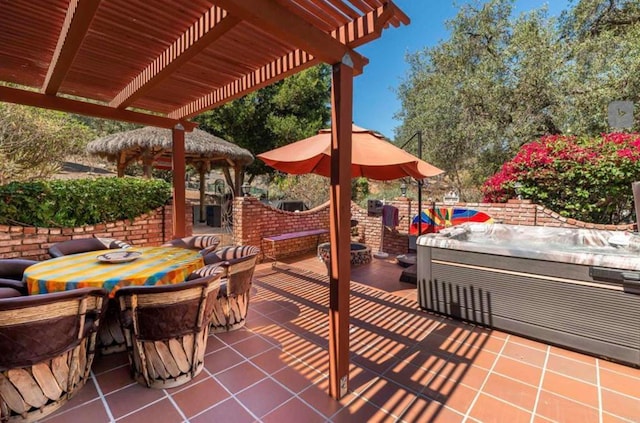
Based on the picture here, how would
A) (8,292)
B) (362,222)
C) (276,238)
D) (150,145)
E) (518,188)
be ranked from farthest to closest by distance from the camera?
(150,145) → (362,222) → (518,188) → (276,238) → (8,292)

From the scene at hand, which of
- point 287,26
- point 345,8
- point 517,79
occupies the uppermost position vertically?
point 517,79

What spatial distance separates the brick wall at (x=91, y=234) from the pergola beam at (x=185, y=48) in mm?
2134

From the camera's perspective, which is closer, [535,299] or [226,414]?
[226,414]

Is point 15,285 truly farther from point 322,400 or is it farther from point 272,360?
point 322,400

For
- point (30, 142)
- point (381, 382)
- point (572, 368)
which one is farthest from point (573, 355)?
point (30, 142)

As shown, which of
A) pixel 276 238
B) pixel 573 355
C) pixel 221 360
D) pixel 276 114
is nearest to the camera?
pixel 221 360

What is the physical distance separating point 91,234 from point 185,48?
11.3 feet

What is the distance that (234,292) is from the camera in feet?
10.0

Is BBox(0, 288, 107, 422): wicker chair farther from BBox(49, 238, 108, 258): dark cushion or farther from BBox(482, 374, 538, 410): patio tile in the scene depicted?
BBox(482, 374, 538, 410): patio tile

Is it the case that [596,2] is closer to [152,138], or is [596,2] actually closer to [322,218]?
[322,218]

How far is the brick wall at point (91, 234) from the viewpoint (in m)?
3.78

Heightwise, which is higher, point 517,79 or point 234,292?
point 517,79

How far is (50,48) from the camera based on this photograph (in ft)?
9.59

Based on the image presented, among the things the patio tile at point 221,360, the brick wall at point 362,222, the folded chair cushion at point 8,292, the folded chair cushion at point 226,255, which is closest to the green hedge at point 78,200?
the brick wall at point 362,222
